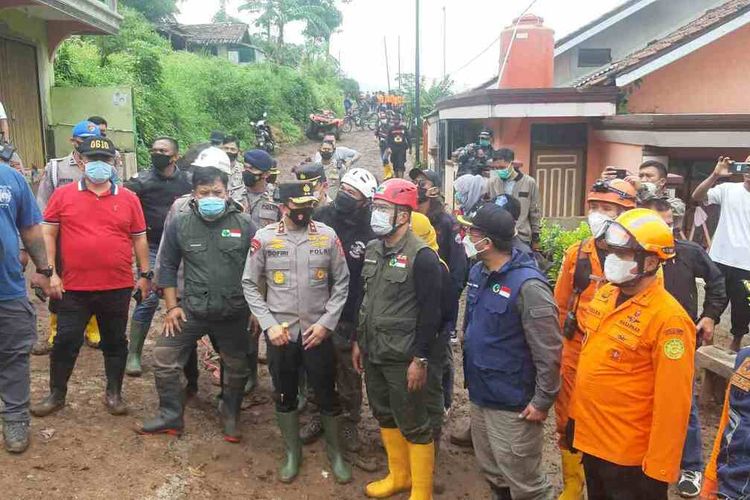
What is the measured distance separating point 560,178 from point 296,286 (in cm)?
887

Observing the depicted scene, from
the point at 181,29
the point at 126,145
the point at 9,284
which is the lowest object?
the point at 9,284

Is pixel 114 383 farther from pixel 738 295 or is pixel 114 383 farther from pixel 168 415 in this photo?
pixel 738 295

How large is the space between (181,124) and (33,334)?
48.3ft

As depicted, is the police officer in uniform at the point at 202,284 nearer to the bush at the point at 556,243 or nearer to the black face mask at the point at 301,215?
the black face mask at the point at 301,215

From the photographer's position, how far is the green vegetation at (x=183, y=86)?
14781 millimetres

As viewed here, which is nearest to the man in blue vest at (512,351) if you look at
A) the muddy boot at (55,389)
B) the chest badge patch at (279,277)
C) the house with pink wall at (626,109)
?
the chest badge patch at (279,277)

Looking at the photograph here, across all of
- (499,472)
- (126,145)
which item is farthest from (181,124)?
(499,472)

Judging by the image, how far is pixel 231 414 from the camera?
466cm

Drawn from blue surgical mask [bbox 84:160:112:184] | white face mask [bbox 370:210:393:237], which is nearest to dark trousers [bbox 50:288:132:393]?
blue surgical mask [bbox 84:160:112:184]

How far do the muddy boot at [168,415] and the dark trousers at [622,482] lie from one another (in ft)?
9.17

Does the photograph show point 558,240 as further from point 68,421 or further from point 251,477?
point 68,421

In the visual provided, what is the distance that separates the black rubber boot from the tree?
3146cm

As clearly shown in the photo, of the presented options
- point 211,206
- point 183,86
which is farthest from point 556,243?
point 183,86

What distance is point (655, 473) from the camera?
281 centimetres
